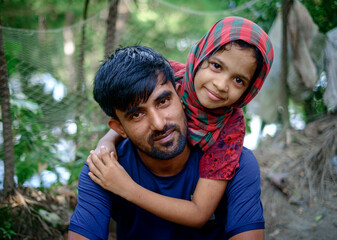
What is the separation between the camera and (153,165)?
1831 millimetres

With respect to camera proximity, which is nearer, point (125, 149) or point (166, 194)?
point (166, 194)

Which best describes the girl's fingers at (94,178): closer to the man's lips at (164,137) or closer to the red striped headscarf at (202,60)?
the man's lips at (164,137)

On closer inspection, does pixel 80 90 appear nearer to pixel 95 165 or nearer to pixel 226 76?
pixel 95 165

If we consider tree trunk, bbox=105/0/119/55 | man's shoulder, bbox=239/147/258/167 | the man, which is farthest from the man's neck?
tree trunk, bbox=105/0/119/55

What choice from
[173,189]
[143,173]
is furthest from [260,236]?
[143,173]

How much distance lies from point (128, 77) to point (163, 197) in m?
0.66

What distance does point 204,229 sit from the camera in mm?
1874

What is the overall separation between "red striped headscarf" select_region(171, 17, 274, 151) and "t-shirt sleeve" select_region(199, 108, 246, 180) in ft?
0.12

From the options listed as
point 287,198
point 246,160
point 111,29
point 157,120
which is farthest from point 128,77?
point 287,198

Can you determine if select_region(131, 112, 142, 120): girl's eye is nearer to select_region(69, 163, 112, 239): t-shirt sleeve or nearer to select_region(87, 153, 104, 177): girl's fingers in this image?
select_region(87, 153, 104, 177): girl's fingers

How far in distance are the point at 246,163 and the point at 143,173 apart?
1.97ft

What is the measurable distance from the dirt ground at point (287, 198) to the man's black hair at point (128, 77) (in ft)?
4.10

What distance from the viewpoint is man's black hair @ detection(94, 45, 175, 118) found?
163 cm

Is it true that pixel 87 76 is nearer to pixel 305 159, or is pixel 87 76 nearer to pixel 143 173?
pixel 143 173
